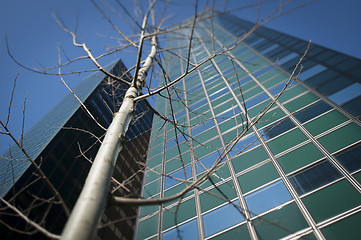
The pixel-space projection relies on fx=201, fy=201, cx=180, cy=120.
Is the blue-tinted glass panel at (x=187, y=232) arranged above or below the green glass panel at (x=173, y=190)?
below

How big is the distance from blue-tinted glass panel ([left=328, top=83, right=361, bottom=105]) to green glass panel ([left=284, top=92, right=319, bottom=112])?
74cm

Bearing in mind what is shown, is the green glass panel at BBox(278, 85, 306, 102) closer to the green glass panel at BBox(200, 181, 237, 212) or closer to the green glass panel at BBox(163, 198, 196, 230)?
the green glass panel at BBox(200, 181, 237, 212)

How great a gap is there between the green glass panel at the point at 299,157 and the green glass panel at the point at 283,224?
1.60 meters

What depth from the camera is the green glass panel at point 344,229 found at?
17.1 ft

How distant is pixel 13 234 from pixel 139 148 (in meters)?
11.8

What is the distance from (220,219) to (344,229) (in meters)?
3.66

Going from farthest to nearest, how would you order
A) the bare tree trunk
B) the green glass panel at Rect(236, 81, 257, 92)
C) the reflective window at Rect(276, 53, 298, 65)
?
the reflective window at Rect(276, 53, 298, 65) < the green glass panel at Rect(236, 81, 257, 92) < the bare tree trunk

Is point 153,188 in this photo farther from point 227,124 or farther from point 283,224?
point 283,224

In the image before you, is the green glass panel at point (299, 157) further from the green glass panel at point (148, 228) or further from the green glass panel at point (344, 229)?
the green glass panel at point (148, 228)

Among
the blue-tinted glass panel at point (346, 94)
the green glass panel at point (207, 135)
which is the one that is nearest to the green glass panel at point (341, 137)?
the blue-tinted glass panel at point (346, 94)

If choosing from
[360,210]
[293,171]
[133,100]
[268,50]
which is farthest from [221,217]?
[268,50]

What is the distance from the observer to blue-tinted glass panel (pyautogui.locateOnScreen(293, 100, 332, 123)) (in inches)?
357

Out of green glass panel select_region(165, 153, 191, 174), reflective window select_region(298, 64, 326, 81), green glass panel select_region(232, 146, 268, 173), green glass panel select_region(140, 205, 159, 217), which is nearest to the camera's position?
green glass panel select_region(232, 146, 268, 173)

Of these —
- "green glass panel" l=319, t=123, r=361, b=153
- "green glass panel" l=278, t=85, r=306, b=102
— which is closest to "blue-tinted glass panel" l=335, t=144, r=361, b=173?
"green glass panel" l=319, t=123, r=361, b=153
